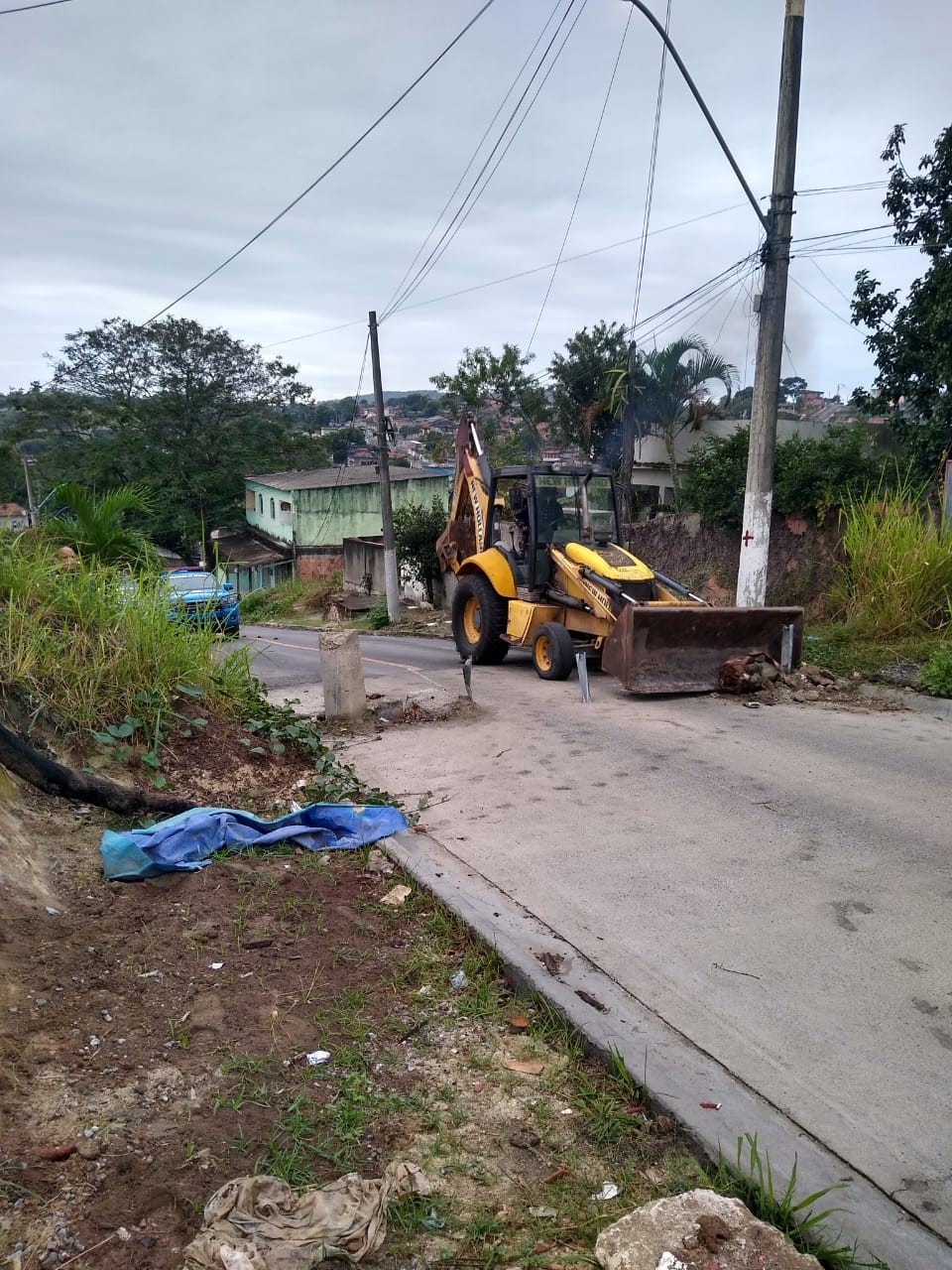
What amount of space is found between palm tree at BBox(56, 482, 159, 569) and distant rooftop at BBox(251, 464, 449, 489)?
3517cm

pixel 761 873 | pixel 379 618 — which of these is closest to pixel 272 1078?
pixel 761 873

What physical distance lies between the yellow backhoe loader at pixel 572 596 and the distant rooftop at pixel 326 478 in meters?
29.3

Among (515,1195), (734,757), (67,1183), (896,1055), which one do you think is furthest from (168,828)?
(734,757)

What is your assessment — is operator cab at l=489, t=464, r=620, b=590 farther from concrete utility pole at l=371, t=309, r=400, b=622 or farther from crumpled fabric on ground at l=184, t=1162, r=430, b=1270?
concrete utility pole at l=371, t=309, r=400, b=622

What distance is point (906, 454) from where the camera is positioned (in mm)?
14594

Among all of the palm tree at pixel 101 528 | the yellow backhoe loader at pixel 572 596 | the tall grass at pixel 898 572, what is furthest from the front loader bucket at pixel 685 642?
the palm tree at pixel 101 528

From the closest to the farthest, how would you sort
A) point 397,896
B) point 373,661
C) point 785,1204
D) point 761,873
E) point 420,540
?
point 785,1204
point 397,896
point 761,873
point 373,661
point 420,540

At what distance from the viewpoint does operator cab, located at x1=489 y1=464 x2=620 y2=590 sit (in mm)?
12906

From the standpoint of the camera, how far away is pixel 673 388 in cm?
2794

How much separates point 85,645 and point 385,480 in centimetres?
1961

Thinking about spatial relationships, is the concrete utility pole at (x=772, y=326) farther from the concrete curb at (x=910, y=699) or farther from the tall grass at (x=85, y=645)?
the tall grass at (x=85, y=645)

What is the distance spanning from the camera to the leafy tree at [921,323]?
1368 cm

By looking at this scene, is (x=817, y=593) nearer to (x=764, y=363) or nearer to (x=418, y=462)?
(x=764, y=363)

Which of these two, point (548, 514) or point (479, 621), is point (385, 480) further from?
point (548, 514)
